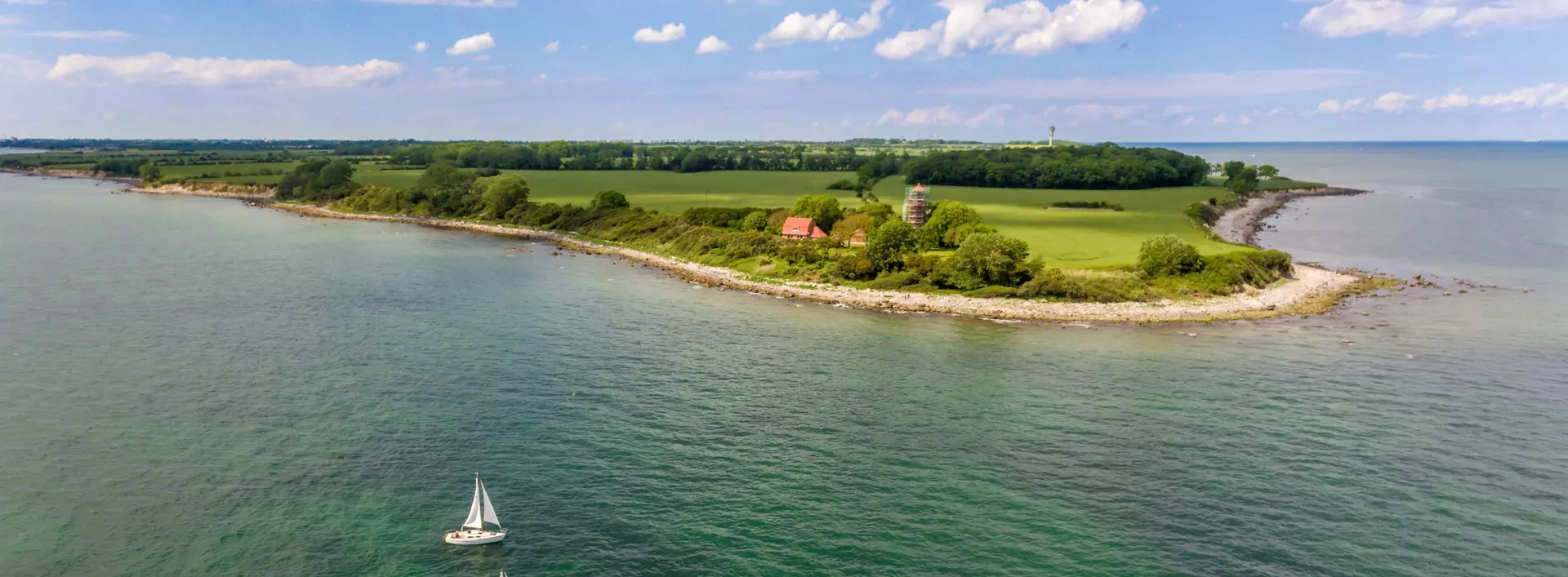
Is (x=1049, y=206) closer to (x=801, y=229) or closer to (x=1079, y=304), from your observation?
(x=801, y=229)

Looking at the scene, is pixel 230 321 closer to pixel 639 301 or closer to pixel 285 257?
pixel 639 301

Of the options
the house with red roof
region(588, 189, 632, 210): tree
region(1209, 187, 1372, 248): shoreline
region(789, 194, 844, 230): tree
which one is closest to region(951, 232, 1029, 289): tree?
the house with red roof

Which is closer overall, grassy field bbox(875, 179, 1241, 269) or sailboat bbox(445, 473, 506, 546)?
sailboat bbox(445, 473, 506, 546)

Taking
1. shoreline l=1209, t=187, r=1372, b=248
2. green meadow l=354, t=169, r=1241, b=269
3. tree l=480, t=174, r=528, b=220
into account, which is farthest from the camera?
tree l=480, t=174, r=528, b=220

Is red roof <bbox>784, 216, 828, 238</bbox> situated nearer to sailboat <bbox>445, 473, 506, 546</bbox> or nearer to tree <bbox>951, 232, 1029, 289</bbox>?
tree <bbox>951, 232, 1029, 289</bbox>

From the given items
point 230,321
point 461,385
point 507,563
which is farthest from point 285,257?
point 507,563
